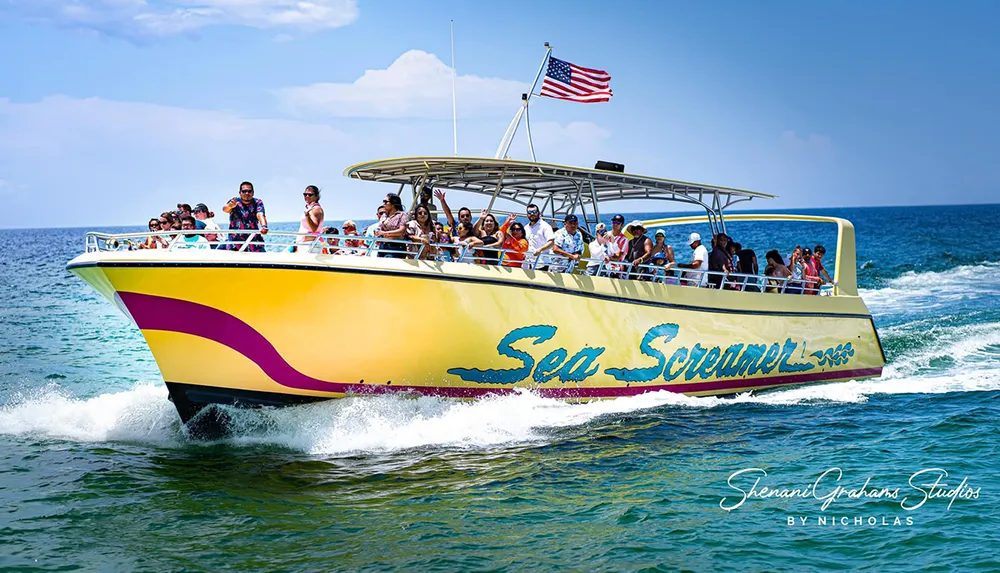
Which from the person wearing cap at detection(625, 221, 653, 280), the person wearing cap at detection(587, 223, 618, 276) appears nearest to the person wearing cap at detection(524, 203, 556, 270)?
the person wearing cap at detection(587, 223, 618, 276)

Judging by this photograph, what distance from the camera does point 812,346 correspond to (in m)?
13.5

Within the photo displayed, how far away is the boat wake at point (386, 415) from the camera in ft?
30.4

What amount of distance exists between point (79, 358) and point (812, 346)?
46.6 ft

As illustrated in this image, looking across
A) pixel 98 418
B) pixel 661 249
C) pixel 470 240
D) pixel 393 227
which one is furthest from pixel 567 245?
pixel 98 418

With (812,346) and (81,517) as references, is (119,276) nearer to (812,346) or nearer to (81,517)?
(81,517)

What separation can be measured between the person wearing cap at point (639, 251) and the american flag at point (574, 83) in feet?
7.19

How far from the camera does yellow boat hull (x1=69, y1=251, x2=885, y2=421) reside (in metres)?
8.55

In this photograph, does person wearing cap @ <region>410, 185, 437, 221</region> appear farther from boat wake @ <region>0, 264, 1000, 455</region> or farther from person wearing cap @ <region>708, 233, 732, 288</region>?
person wearing cap @ <region>708, 233, 732, 288</region>

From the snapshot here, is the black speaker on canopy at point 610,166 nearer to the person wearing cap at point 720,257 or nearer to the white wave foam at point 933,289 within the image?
the person wearing cap at point 720,257

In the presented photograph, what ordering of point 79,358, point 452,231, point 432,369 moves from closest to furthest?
point 432,369
point 452,231
point 79,358

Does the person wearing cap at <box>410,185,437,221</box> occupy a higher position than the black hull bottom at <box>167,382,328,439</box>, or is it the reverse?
the person wearing cap at <box>410,185,437,221</box>

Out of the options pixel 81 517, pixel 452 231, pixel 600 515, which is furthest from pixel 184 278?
pixel 600 515

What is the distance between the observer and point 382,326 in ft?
29.6

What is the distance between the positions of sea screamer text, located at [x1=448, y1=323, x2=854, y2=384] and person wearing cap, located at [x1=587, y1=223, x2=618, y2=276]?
106cm
